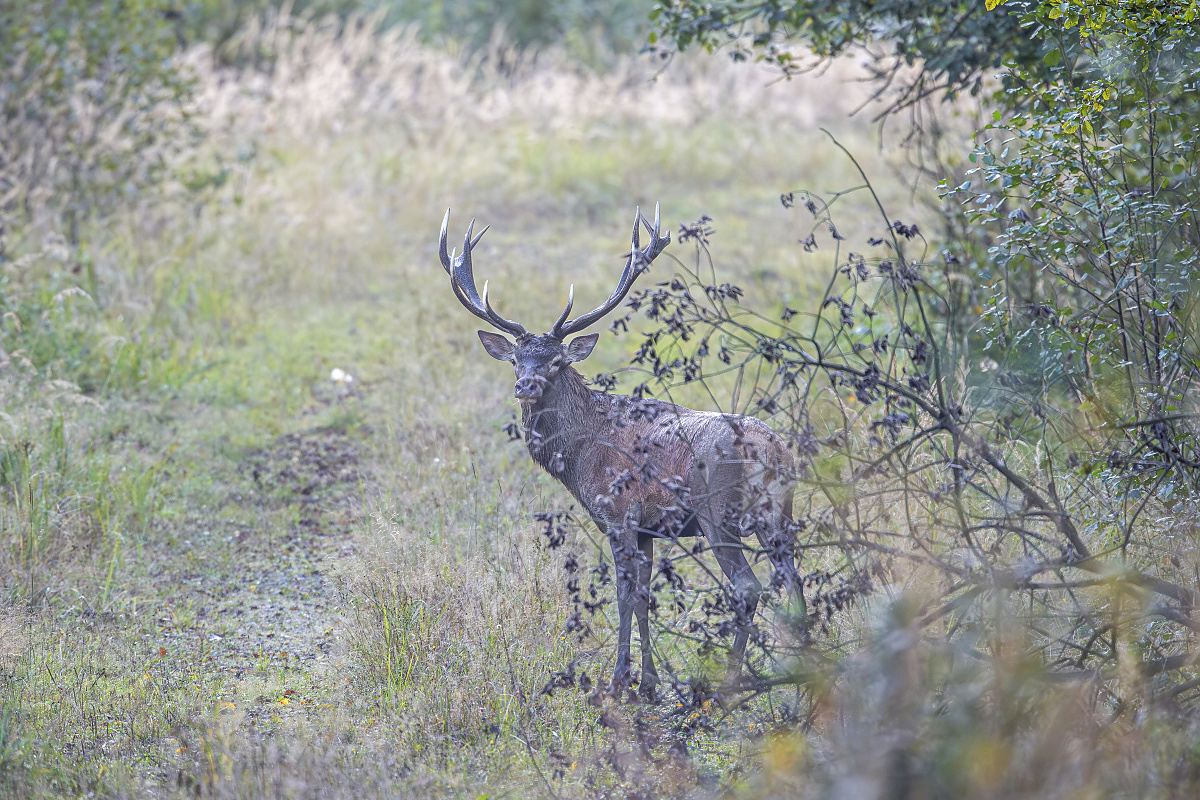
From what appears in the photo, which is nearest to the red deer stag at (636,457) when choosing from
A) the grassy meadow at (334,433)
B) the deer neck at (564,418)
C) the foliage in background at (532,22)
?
the deer neck at (564,418)

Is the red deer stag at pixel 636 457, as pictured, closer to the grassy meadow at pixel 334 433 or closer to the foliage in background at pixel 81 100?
the grassy meadow at pixel 334 433

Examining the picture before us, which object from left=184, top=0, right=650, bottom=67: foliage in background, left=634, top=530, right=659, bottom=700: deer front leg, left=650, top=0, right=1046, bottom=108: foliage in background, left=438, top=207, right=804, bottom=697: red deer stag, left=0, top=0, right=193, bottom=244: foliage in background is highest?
left=184, top=0, right=650, bottom=67: foliage in background

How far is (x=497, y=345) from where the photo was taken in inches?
238

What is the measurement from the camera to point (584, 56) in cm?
2033

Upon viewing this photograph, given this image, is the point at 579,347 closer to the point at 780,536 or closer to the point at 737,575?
the point at 737,575

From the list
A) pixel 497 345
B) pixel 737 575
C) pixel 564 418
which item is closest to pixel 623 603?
pixel 737 575

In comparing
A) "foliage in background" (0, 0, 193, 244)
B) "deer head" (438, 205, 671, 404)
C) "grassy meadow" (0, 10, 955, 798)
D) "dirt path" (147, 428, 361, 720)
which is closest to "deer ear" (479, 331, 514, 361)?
"deer head" (438, 205, 671, 404)

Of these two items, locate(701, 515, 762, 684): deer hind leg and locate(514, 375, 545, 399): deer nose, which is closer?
locate(701, 515, 762, 684): deer hind leg

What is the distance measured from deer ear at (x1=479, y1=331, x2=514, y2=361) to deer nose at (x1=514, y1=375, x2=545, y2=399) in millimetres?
516

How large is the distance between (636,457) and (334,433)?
14.6 feet

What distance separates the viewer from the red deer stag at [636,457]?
17.2ft

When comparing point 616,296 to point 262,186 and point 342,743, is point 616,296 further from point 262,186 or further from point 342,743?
point 262,186

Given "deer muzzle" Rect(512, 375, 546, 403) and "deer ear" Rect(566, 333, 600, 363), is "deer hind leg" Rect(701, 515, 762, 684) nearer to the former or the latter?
"deer muzzle" Rect(512, 375, 546, 403)

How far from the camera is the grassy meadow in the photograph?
16.8 feet
